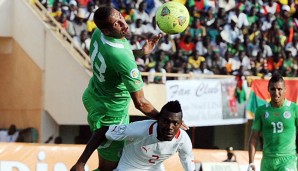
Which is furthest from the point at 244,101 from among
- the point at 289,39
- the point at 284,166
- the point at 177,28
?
the point at 177,28

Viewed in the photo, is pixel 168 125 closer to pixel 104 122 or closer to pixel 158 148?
pixel 158 148

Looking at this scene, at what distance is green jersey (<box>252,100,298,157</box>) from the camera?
11.4 m

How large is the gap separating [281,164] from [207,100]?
878cm

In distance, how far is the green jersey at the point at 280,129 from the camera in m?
11.4

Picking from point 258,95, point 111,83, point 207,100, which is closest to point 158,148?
point 111,83

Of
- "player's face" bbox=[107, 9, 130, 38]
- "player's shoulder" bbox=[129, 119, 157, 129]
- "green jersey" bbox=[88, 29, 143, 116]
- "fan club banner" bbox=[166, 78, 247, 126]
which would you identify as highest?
"player's face" bbox=[107, 9, 130, 38]

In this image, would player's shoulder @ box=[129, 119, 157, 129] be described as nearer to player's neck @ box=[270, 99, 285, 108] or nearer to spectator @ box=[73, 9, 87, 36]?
player's neck @ box=[270, 99, 285, 108]

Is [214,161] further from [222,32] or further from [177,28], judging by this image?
[177,28]

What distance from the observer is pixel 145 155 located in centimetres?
807

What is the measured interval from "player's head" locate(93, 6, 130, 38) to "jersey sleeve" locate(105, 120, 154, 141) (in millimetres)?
857

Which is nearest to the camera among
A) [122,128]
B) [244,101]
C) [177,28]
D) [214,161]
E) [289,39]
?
[122,128]

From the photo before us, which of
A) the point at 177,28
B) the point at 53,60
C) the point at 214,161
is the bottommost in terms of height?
the point at 214,161

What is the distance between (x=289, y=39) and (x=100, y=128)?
15.7 m

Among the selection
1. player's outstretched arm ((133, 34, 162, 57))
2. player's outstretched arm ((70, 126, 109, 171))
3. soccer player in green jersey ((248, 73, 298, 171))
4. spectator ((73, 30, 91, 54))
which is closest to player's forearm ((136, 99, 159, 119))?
player's outstretched arm ((70, 126, 109, 171))
